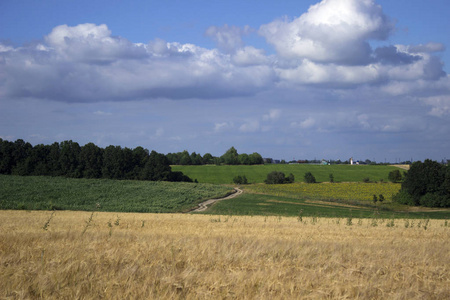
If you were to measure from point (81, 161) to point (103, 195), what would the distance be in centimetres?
3801

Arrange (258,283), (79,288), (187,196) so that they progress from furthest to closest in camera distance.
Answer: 1. (187,196)
2. (258,283)
3. (79,288)

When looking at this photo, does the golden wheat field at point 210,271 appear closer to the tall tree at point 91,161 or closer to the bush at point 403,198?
the bush at point 403,198

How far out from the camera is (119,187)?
7869 cm

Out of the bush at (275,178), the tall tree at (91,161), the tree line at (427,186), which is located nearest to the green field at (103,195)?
the tall tree at (91,161)

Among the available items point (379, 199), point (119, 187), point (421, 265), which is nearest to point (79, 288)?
point (421, 265)

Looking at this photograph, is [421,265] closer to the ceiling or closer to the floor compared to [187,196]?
closer to the ceiling

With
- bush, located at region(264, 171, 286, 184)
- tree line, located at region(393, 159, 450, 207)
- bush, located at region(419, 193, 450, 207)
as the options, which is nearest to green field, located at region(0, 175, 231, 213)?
bush, located at region(264, 171, 286, 184)

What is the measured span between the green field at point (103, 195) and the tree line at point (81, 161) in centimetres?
1849

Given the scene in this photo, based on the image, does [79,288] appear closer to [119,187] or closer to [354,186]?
[119,187]

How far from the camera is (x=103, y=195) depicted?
67.4 metres

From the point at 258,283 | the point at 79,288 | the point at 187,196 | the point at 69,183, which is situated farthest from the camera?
the point at 69,183

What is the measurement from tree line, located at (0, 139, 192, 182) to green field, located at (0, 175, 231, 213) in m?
18.5

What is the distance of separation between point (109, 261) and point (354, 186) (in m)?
102

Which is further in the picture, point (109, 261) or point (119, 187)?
point (119, 187)
